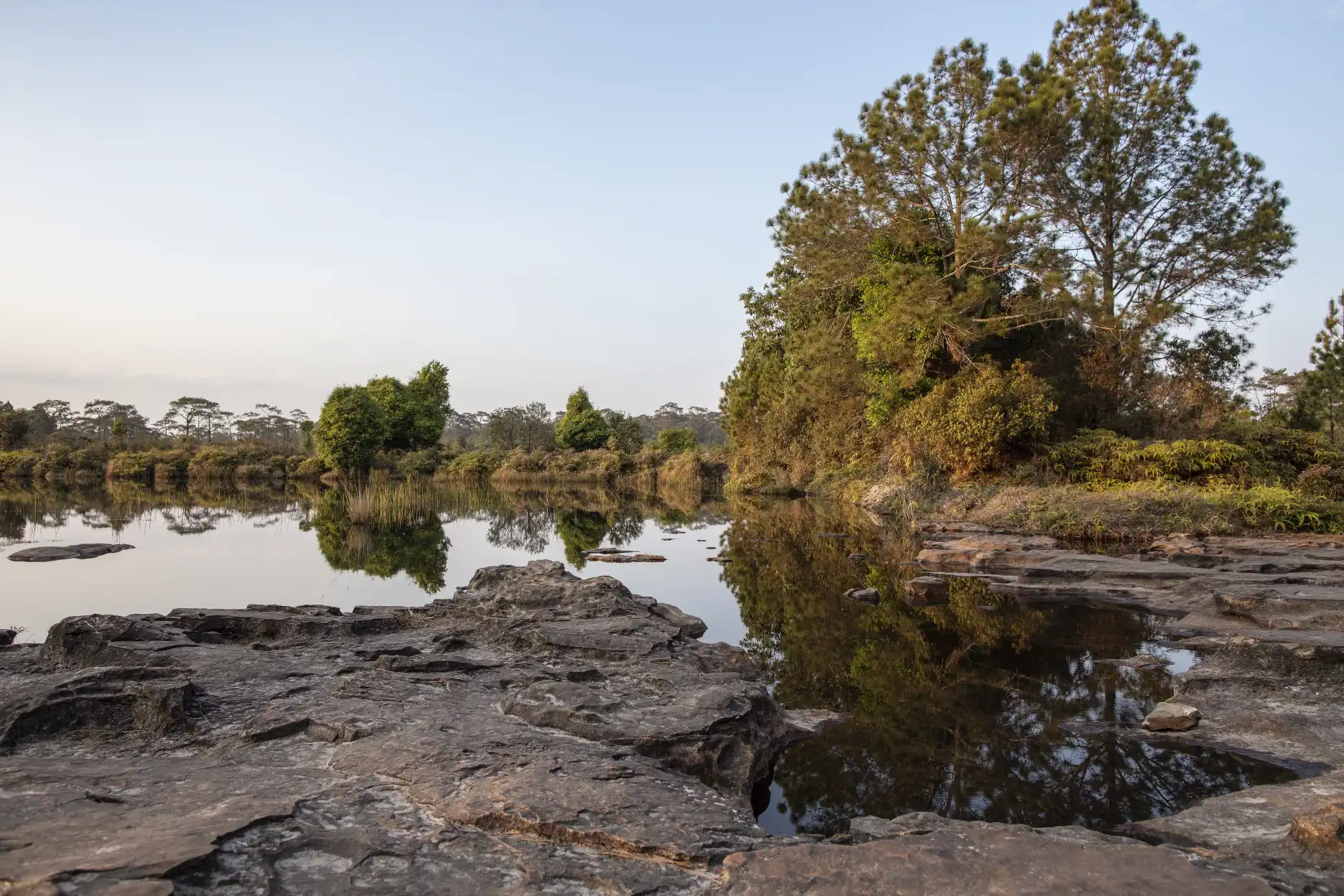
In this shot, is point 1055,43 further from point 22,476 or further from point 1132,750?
point 22,476

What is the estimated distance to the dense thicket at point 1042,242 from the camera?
62.2 ft

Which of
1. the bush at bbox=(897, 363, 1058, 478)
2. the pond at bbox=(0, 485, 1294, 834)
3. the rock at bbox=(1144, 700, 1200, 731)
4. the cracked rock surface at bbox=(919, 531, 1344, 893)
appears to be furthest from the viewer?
the bush at bbox=(897, 363, 1058, 478)

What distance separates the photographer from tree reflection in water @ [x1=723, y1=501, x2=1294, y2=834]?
3994 mm

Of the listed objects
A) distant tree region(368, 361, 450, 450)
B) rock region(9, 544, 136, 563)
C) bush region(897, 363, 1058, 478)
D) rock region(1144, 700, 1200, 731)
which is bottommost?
rock region(1144, 700, 1200, 731)

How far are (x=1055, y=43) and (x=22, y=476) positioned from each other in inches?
2158

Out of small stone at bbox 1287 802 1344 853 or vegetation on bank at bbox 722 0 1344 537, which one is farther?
vegetation on bank at bbox 722 0 1344 537

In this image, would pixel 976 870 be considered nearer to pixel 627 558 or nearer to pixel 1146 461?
pixel 627 558

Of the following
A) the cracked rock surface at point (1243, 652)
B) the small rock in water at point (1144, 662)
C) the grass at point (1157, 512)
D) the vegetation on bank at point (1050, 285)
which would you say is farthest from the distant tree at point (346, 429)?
the small rock in water at point (1144, 662)

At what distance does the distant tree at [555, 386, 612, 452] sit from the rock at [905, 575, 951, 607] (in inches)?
1686

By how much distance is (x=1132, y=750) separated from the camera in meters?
4.57

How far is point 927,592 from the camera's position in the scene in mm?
9930

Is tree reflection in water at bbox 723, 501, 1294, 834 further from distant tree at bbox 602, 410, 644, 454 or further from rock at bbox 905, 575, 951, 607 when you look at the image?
distant tree at bbox 602, 410, 644, 454

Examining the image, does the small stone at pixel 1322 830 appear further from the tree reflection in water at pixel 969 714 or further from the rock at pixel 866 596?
the rock at pixel 866 596

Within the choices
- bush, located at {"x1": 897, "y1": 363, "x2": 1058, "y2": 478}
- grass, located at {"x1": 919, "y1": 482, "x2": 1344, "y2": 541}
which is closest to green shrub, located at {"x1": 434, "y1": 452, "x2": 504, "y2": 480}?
bush, located at {"x1": 897, "y1": 363, "x2": 1058, "y2": 478}
